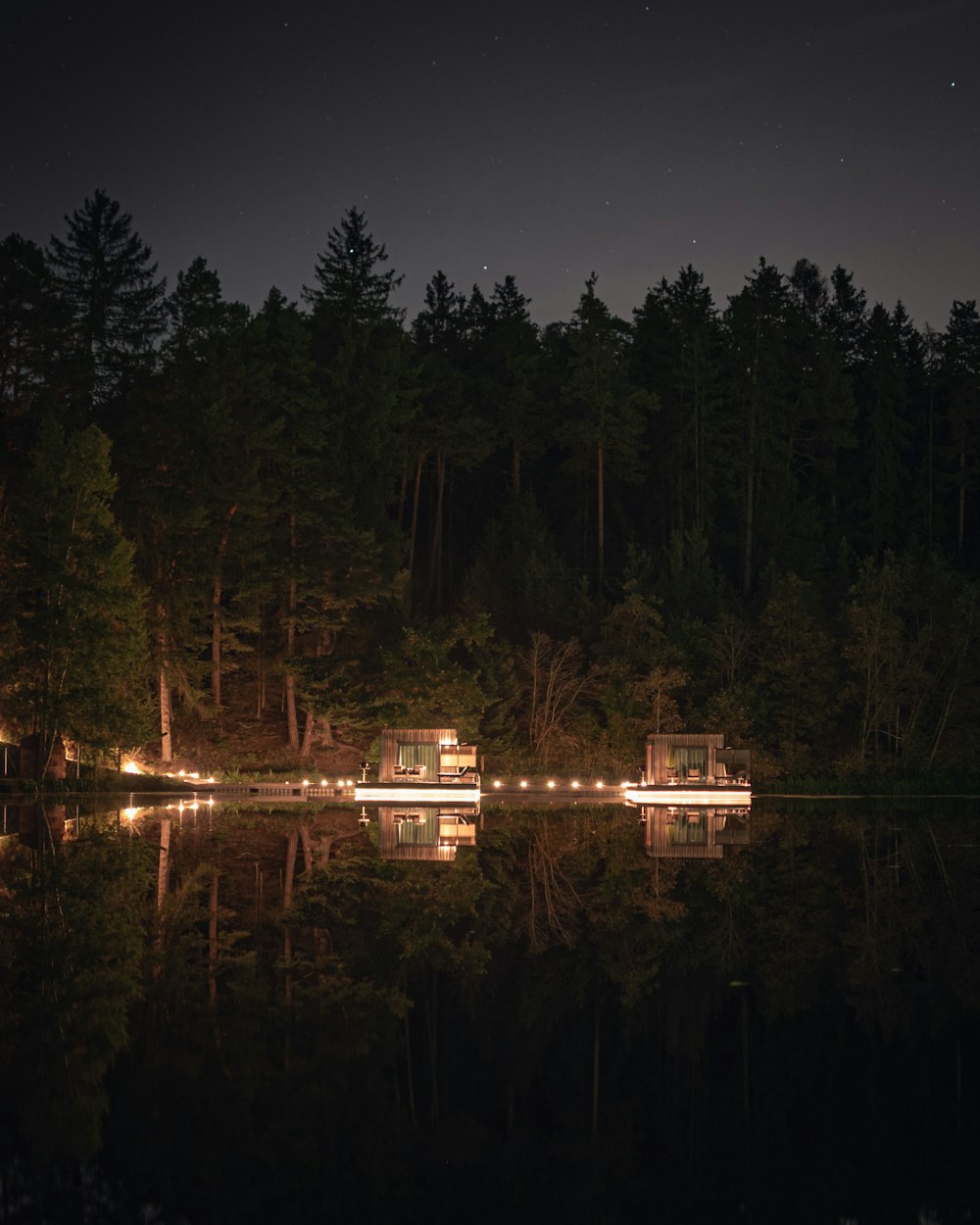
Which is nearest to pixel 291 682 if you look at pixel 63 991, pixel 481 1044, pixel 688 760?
pixel 688 760

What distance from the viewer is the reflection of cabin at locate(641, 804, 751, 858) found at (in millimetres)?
22003

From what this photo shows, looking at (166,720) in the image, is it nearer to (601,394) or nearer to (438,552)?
(438,552)

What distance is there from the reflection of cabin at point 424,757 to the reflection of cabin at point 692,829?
5.05m

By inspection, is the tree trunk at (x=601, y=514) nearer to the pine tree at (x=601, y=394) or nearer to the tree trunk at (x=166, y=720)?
the pine tree at (x=601, y=394)

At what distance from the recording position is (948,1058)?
30.6 ft

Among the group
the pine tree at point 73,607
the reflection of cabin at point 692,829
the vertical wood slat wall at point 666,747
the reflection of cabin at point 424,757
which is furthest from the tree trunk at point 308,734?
the reflection of cabin at point 692,829

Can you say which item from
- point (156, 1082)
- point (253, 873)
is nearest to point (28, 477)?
point (253, 873)

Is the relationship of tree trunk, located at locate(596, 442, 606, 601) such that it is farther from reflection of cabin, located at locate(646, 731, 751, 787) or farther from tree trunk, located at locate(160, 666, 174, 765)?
tree trunk, located at locate(160, 666, 174, 765)

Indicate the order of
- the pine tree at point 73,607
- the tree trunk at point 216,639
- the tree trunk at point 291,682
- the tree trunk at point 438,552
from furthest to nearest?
A: the tree trunk at point 438,552 < the tree trunk at point 216,639 < the tree trunk at point 291,682 < the pine tree at point 73,607

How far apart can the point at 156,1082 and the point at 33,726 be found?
81.1 ft

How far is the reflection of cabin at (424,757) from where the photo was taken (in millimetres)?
33281

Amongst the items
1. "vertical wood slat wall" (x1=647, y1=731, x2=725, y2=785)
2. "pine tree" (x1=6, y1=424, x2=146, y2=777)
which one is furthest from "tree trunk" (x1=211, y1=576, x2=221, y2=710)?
"vertical wood slat wall" (x1=647, y1=731, x2=725, y2=785)

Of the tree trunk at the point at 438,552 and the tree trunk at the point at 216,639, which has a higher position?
the tree trunk at the point at 438,552

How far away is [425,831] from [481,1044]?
15112 millimetres
